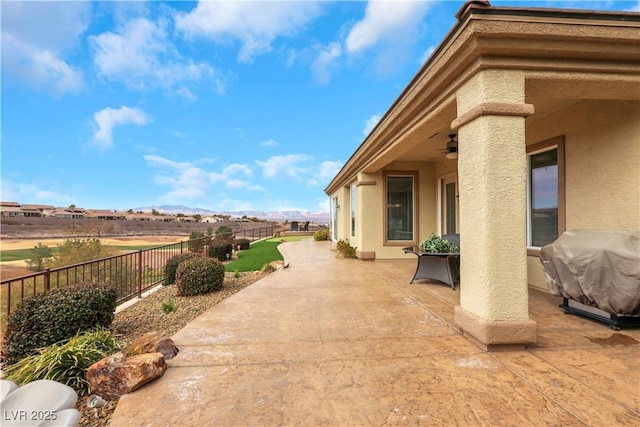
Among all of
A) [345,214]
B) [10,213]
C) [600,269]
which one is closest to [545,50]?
[600,269]

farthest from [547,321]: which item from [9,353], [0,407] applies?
[9,353]

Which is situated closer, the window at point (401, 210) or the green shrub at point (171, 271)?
the green shrub at point (171, 271)

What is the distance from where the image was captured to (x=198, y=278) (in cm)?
567

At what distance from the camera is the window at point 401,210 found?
361 inches

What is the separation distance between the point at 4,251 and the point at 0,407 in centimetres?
1583

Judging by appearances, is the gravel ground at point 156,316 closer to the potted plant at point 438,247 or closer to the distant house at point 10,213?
the potted plant at point 438,247

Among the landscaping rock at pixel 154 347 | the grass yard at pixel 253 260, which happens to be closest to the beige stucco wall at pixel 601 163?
the landscaping rock at pixel 154 347

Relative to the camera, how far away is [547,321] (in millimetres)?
3639

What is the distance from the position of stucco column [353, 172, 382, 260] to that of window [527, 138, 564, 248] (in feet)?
13.8

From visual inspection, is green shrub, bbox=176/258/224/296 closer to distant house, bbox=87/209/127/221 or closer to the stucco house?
the stucco house

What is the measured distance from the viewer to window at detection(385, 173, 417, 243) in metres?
9.16

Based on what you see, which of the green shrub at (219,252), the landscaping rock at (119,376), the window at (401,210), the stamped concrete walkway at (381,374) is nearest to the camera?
the stamped concrete walkway at (381,374)

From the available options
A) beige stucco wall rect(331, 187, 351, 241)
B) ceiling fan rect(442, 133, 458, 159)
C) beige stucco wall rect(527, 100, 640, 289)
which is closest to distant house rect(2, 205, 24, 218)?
beige stucco wall rect(331, 187, 351, 241)

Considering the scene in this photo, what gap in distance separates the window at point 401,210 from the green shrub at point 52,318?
7432 mm
